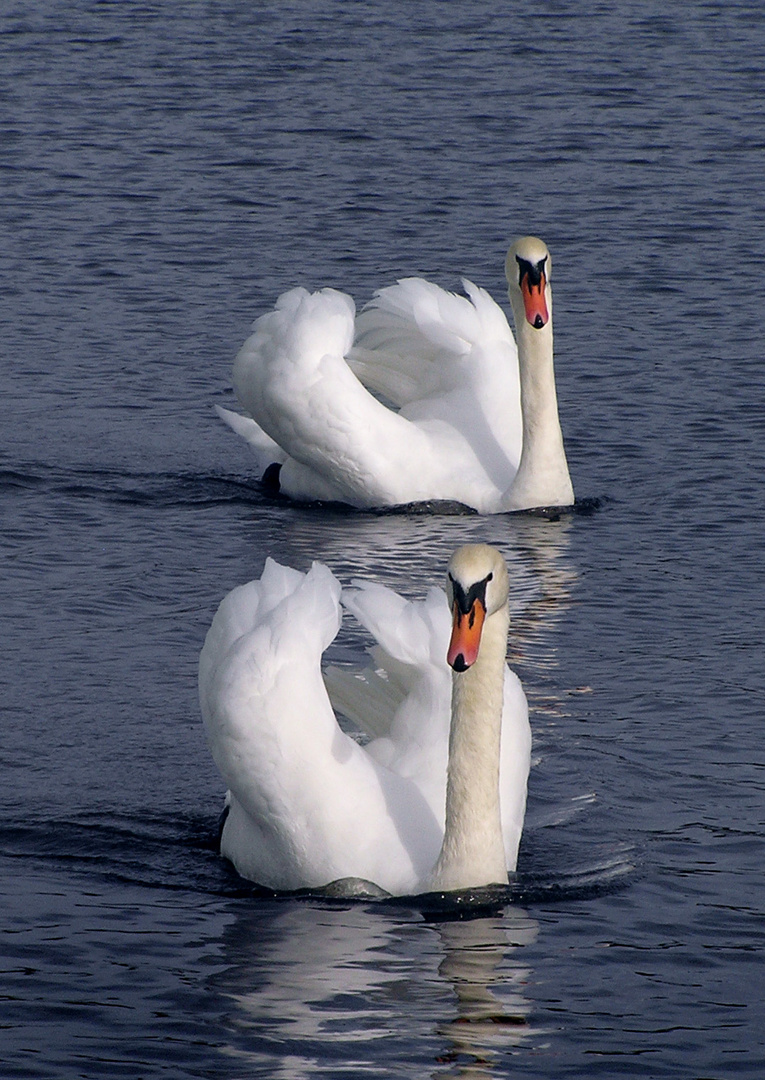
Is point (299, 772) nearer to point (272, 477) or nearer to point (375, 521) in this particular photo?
point (375, 521)

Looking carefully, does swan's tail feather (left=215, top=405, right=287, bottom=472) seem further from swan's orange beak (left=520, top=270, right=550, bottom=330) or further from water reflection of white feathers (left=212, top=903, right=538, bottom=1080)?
water reflection of white feathers (left=212, top=903, right=538, bottom=1080)

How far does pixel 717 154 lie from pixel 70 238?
5.93 m

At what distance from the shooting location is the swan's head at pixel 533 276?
12.9m

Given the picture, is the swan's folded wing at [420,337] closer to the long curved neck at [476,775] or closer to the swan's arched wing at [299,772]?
the swan's arched wing at [299,772]

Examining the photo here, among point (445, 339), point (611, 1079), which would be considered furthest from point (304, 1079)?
point (445, 339)

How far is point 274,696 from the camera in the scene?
25.7ft

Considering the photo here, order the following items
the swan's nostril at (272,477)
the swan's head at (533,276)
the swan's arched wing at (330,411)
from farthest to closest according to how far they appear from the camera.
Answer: the swan's nostril at (272,477) → the swan's head at (533,276) → the swan's arched wing at (330,411)

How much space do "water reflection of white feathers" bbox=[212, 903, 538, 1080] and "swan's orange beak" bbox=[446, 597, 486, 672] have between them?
933mm

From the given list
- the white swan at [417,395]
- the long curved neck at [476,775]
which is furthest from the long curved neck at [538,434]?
the long curved neck at [476,775]

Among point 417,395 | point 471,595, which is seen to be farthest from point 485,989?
point 417,395

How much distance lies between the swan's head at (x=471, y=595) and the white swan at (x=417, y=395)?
520 centimetres

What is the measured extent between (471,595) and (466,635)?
5.4 inches

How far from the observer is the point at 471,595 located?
7.54m

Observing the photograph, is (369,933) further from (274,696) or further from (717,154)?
(717,154)
